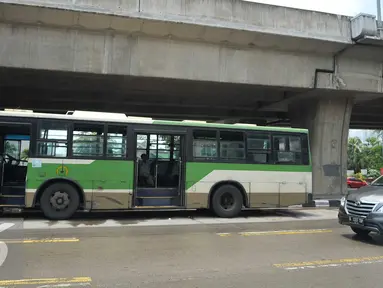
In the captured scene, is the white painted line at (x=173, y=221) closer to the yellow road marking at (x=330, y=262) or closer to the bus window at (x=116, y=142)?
the bus window at (x=116, y=142)

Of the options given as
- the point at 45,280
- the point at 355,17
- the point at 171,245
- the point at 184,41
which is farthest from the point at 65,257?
the point at 355,17

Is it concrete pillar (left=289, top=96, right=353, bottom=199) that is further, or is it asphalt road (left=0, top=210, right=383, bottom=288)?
concrete pillar (left=289, top=96, right=353, bottom=199)

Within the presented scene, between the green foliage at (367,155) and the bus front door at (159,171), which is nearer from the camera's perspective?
the bus front door at (159,171)

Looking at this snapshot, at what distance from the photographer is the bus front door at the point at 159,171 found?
1173cm

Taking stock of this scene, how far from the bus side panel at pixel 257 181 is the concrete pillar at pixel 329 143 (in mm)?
6317

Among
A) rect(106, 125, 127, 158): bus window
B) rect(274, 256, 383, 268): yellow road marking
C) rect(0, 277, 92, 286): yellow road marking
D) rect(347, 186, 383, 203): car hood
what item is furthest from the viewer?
rect(106, 125, 127, 158): bus window

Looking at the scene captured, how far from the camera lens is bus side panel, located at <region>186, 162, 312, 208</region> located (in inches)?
471

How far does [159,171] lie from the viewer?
40.5 ft

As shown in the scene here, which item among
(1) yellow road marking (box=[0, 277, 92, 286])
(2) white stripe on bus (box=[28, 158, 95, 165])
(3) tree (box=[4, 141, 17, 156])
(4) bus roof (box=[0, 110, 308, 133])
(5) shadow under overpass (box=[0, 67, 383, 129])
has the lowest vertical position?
(1) yellow road marking (box=[0, 277, 92, 286])

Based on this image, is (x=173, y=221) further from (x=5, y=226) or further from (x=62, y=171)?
(x=5, y=226)

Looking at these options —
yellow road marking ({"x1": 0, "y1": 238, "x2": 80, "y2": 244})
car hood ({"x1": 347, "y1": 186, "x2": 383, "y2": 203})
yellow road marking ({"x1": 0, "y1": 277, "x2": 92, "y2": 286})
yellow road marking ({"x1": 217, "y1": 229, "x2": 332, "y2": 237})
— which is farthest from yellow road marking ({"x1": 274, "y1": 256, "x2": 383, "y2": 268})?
yellow road marking ({"x1": 0, "y1": 238, "x2": 80, "y2": 244})

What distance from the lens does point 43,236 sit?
27.9 feet

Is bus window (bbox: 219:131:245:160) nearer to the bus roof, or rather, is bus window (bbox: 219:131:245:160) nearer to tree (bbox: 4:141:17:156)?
the bus roof

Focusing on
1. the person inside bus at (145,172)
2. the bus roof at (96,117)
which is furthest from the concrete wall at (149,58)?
the person inside bus at (145,172)
